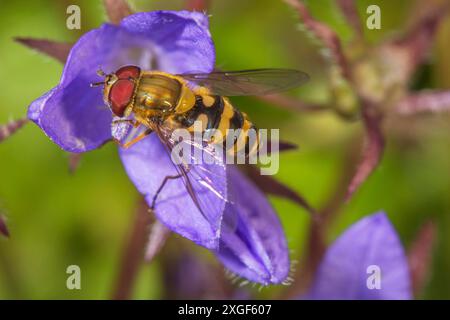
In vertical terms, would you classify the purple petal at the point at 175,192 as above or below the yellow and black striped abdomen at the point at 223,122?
below

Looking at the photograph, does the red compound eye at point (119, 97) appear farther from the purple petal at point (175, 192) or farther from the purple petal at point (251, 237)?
the purple petal at point (251, 237)

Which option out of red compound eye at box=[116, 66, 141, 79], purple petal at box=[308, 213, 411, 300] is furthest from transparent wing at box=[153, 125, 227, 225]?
purple petal at box=[308, 213, 411, 300]

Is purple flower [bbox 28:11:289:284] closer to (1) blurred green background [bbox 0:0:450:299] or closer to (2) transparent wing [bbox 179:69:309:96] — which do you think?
(2) transparent wing [bbox 179:69:309:96]

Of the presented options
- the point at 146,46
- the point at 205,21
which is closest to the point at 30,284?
the point at 146,46

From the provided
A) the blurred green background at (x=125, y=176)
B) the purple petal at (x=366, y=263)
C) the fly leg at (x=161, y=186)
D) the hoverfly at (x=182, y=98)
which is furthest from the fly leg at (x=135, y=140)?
the blurred green background at (x=125, y=176)

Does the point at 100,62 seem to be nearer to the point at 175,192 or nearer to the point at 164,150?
the point at 164,150

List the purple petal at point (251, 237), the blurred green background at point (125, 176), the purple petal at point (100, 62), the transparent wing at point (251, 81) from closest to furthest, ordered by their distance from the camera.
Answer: the purple petal at point (100, 62), the purple petal at point (251, 237), the transparent wing at point (251, 81), the blurred green background at point (125, 176)

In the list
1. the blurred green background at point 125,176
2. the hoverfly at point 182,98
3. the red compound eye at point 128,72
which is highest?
the red compound eye at point 128,72

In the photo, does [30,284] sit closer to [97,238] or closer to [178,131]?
[97,238]
